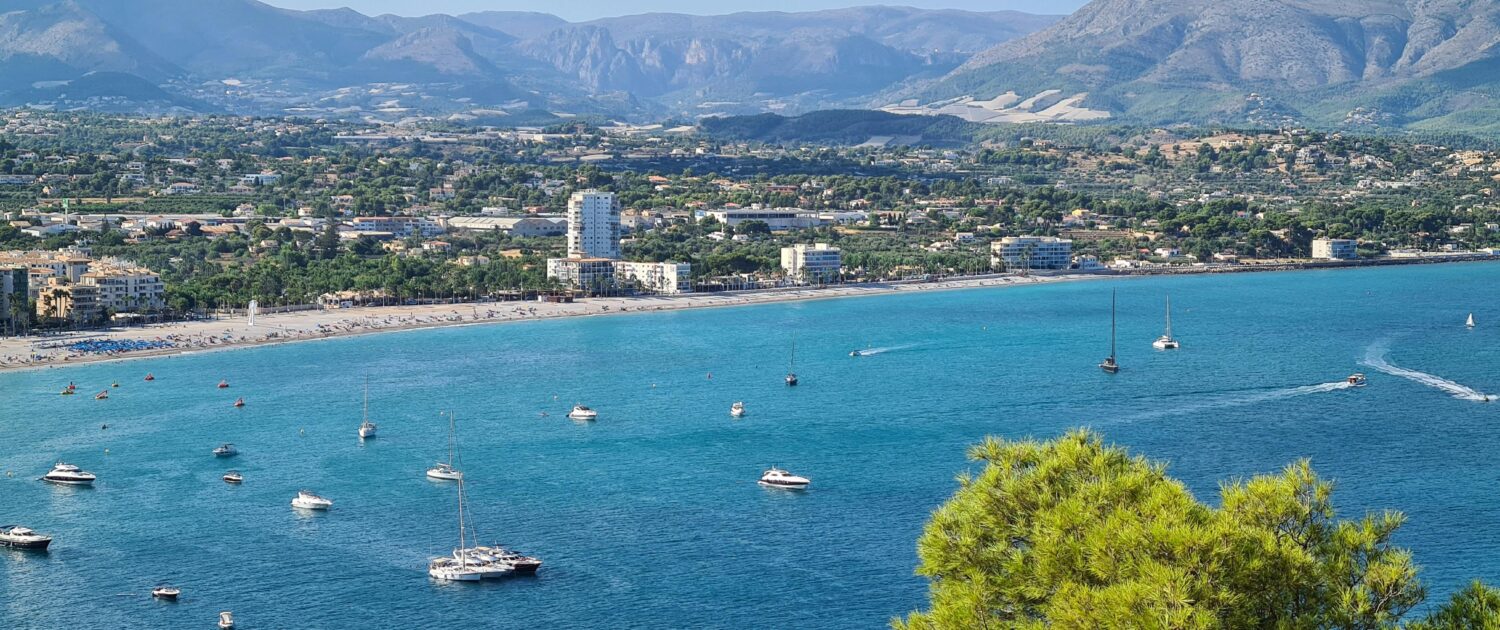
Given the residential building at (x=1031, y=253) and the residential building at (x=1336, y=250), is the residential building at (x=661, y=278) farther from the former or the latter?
the residential building at (x=1336, y=250)

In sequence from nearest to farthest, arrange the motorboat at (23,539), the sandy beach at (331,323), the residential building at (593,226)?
the motorboat at (23,539) < the sandy beach at (331,323) < the residential building at (593,226)

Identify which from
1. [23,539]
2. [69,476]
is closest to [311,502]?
[23,539]

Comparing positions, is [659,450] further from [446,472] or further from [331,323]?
[331,323]

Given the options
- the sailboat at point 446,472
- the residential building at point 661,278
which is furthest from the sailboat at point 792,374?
the residential building at point 661,278

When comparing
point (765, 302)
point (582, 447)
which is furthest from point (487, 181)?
point (582, 447)

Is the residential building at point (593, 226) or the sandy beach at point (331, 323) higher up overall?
the residential building at point (593, 226)

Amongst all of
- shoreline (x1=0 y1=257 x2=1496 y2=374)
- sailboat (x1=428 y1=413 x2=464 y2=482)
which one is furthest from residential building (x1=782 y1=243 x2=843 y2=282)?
sailboat (x1=428 y1=413 x2=464 y2=482)
